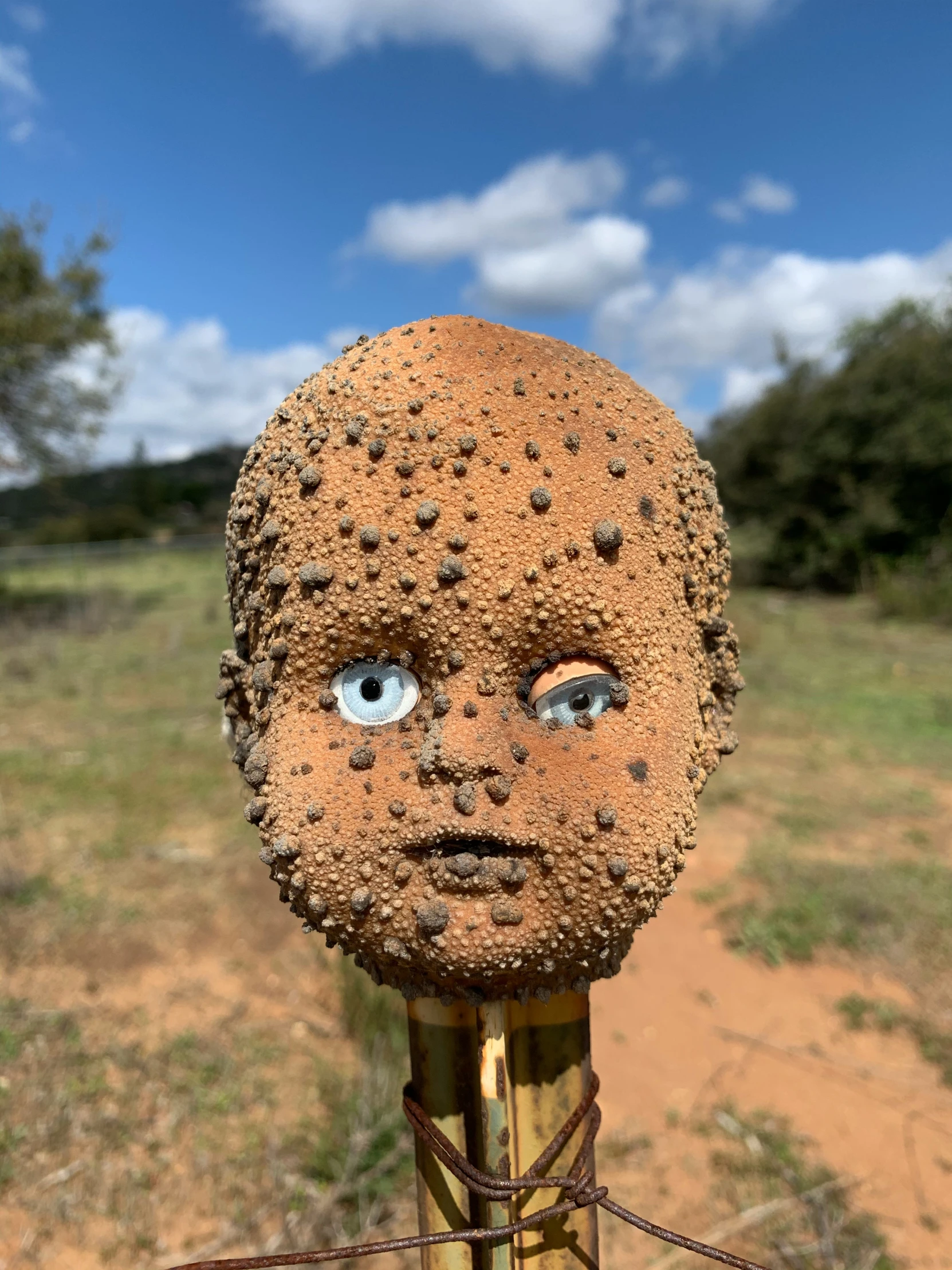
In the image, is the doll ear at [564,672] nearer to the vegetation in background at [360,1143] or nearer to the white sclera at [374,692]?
the white sclera at [374,692]

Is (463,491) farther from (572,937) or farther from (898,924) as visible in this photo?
(898,924)

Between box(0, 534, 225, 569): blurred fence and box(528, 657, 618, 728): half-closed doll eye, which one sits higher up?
box(0, 534, 225, 569): blurred fence

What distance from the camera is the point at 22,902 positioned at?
4.20 meters

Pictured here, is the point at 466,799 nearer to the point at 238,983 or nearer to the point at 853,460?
the point at 238,983

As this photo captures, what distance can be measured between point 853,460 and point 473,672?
15.8 m

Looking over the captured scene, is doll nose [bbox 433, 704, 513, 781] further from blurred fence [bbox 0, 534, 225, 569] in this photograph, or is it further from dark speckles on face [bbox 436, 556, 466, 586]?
blurred fence [bbox 0, 534, 225, 569]

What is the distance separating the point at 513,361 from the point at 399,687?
1.45 feet

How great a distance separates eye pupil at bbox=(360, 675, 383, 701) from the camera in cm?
98

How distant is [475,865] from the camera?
2.87 feet

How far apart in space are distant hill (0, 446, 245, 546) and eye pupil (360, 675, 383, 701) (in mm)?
22837

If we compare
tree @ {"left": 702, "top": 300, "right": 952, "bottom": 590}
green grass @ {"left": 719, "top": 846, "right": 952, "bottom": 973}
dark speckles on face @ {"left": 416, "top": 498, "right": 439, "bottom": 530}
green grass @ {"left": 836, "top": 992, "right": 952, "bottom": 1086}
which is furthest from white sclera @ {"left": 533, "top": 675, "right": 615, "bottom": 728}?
tree @ {"left": 702, "top": 300, "right": 952, "bottom": 590}

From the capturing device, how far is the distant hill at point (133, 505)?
100.0 feet

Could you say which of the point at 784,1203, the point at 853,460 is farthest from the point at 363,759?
the point at 853,460

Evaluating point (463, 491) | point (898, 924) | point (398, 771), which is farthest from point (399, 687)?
point (898, 924)
